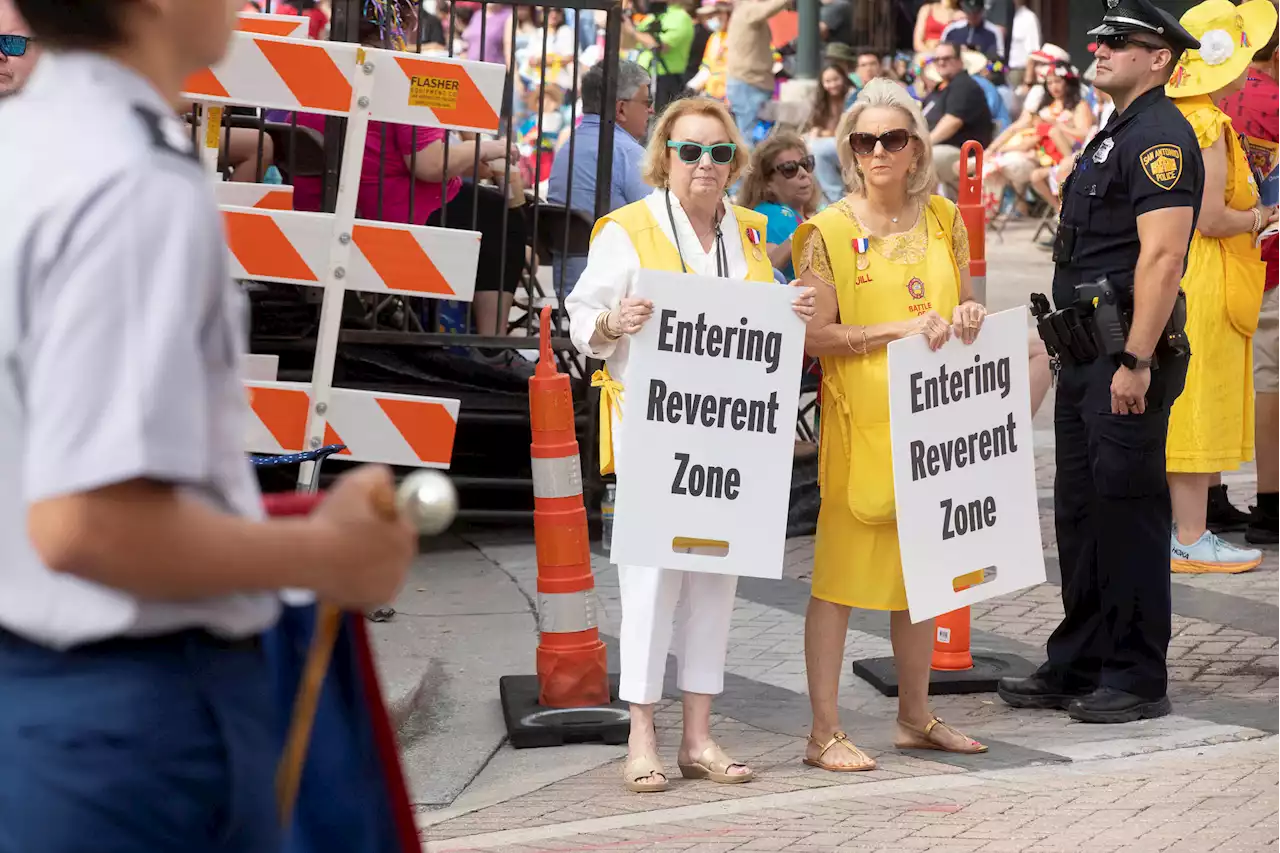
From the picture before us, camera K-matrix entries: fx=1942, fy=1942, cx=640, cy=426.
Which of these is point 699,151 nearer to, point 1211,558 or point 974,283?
point 974,283

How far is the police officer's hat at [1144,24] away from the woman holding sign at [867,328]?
2.90 feet

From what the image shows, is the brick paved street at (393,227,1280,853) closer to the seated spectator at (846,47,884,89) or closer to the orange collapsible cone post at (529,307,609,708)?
the orange collapsible cone post at (529,307,609,708)

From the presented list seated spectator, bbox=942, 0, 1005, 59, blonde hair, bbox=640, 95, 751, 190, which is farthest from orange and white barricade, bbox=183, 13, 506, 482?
seated spectator, bbox=942, 0, 1005, 59

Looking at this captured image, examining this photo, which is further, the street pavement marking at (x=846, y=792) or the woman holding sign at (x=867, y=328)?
the woman holding sign at (x=867, y=328)

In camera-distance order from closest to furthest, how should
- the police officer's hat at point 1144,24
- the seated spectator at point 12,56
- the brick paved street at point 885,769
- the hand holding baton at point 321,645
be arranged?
the hand holding baton at point 321,645 → the brick paved street at point 885,769 → the police officer's hat at point 1144,24 → the seated spectator at point 12,56

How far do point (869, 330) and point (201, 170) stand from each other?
12.6ft

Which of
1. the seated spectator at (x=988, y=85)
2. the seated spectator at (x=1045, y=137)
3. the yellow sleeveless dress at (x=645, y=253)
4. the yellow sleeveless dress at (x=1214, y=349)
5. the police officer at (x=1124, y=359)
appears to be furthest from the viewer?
the seated spectator at (x=988, y=85)

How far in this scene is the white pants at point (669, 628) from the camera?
18.1 ft

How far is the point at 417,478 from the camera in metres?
2.13

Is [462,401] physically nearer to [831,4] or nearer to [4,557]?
[4,557]

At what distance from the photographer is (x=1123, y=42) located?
6211mm

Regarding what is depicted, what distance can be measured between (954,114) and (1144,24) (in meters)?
12.1

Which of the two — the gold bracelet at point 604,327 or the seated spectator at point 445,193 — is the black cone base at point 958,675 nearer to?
the gold bracelet at point 604,327

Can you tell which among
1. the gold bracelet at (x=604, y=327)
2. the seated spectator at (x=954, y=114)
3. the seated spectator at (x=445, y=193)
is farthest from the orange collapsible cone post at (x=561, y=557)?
the seated spectator at (x=954, y=114)
